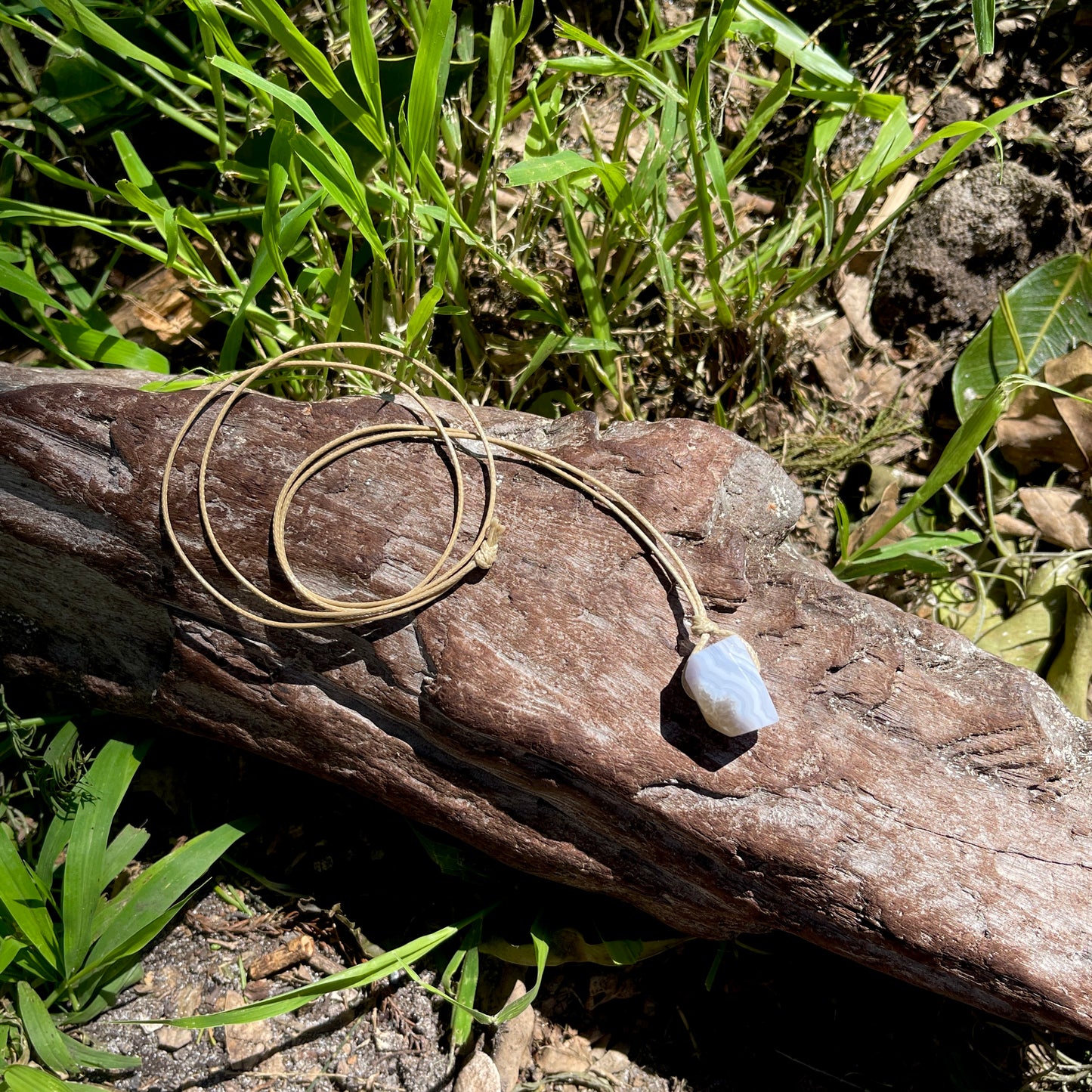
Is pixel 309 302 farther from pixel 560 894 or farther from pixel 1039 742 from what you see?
pixel 1039 742

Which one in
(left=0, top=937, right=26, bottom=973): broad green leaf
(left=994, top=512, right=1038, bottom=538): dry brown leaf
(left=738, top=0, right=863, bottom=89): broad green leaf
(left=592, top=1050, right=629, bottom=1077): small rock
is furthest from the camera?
(left=994, top=512, right=1038, bottom=538): dry brown leaf

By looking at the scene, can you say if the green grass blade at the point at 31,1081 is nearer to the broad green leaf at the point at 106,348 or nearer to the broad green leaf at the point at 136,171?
the broad green leaf at the point at 106,348

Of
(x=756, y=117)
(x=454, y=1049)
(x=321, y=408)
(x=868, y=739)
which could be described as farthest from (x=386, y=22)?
(x=454, y=1049)

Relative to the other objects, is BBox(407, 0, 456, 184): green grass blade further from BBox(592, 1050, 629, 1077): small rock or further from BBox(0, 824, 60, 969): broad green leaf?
BBox(592, 1050, 629, 1077): small rock

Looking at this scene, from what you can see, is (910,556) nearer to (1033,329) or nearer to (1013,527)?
(1013,527)

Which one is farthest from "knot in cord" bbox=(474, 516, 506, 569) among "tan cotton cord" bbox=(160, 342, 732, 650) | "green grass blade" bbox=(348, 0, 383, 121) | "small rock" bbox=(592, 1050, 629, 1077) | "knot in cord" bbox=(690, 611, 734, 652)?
"small rock" bbox=(592, 1050, 629, 1077)

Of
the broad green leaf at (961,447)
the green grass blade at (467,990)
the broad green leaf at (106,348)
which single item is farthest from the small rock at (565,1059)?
the broad green leaf at (106,348)
